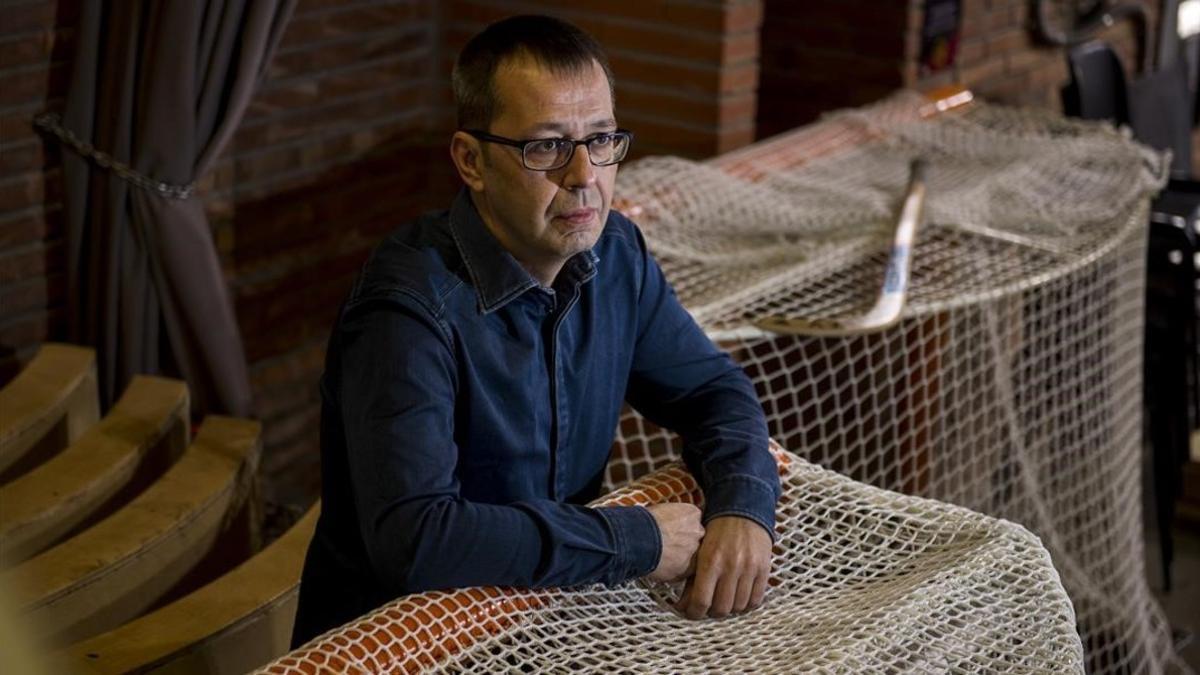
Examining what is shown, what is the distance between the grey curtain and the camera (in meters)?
2.66

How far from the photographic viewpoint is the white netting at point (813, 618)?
1387mm

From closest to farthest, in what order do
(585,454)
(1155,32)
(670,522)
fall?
(670,522) < (585,454) < (1155,32)

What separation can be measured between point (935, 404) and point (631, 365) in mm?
1310

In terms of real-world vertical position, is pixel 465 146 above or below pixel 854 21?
above

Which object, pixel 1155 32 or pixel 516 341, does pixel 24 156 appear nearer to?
pixel 516 341

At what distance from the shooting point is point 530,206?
158cm

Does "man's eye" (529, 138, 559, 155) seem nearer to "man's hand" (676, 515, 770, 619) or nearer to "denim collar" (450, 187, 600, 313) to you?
"denim collar" (450, 187, 600, 313)

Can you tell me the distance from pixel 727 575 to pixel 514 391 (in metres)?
0.28

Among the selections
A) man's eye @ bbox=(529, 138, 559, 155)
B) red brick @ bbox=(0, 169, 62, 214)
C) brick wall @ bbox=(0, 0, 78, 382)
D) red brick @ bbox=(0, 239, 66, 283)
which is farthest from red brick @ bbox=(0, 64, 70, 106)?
man's eye @ bbox=(529, 138, 559, 155)

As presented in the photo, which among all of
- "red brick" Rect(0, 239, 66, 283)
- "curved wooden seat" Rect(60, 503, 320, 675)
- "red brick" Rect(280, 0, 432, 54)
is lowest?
"curved wooden seat" Rect(60, 503, 320, 675)

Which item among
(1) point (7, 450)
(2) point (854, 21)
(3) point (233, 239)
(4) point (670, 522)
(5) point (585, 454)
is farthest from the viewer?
(2) point (854, 21)

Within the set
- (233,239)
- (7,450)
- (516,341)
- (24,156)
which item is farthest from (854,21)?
(516,341)

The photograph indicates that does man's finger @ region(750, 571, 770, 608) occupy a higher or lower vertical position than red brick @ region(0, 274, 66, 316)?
higher

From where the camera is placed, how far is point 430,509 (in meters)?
1.46
